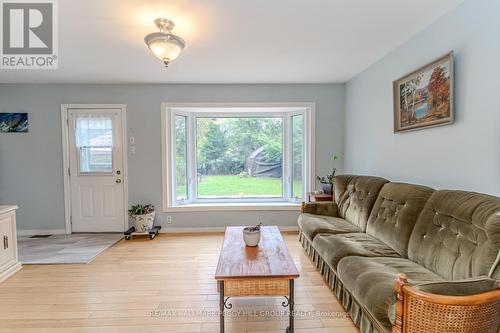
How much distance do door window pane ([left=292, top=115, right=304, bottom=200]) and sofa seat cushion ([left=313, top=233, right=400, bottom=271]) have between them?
74.7 inches

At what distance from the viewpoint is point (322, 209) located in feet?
11.4

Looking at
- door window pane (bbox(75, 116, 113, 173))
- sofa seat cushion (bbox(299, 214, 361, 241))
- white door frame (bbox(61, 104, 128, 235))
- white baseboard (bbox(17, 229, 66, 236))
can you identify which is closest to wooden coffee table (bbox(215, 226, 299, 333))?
sofa seat cushion (bbox(299, 214, 361, 241))

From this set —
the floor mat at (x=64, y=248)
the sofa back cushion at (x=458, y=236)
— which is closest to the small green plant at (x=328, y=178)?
the sofa back cushion at (x=458, y=236)

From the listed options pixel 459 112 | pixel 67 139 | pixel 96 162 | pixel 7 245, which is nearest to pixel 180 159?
pixel 96 162

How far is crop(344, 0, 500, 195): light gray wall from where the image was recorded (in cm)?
175

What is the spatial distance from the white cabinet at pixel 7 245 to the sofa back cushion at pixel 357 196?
3762mm

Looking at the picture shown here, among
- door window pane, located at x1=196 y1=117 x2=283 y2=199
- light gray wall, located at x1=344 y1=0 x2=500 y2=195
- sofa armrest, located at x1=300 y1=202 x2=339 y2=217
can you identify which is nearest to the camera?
light gray wall, located at x1=344 y1=0 x2=500 y2=195

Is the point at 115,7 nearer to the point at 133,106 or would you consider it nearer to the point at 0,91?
the point at 133,106

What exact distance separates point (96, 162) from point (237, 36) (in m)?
3.07

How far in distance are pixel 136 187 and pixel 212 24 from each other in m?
2.87

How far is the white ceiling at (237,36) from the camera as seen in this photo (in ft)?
6.65

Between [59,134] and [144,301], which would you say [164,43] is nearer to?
[144,301]

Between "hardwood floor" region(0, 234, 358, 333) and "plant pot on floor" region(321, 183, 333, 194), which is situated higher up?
"plant pot on floor" region(321, 183, 333, 194)

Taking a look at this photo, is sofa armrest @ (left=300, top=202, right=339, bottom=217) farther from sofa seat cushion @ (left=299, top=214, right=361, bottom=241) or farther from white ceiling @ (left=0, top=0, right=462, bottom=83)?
white ceiling @ (left=0, top=0, right=462, bottom=83)
